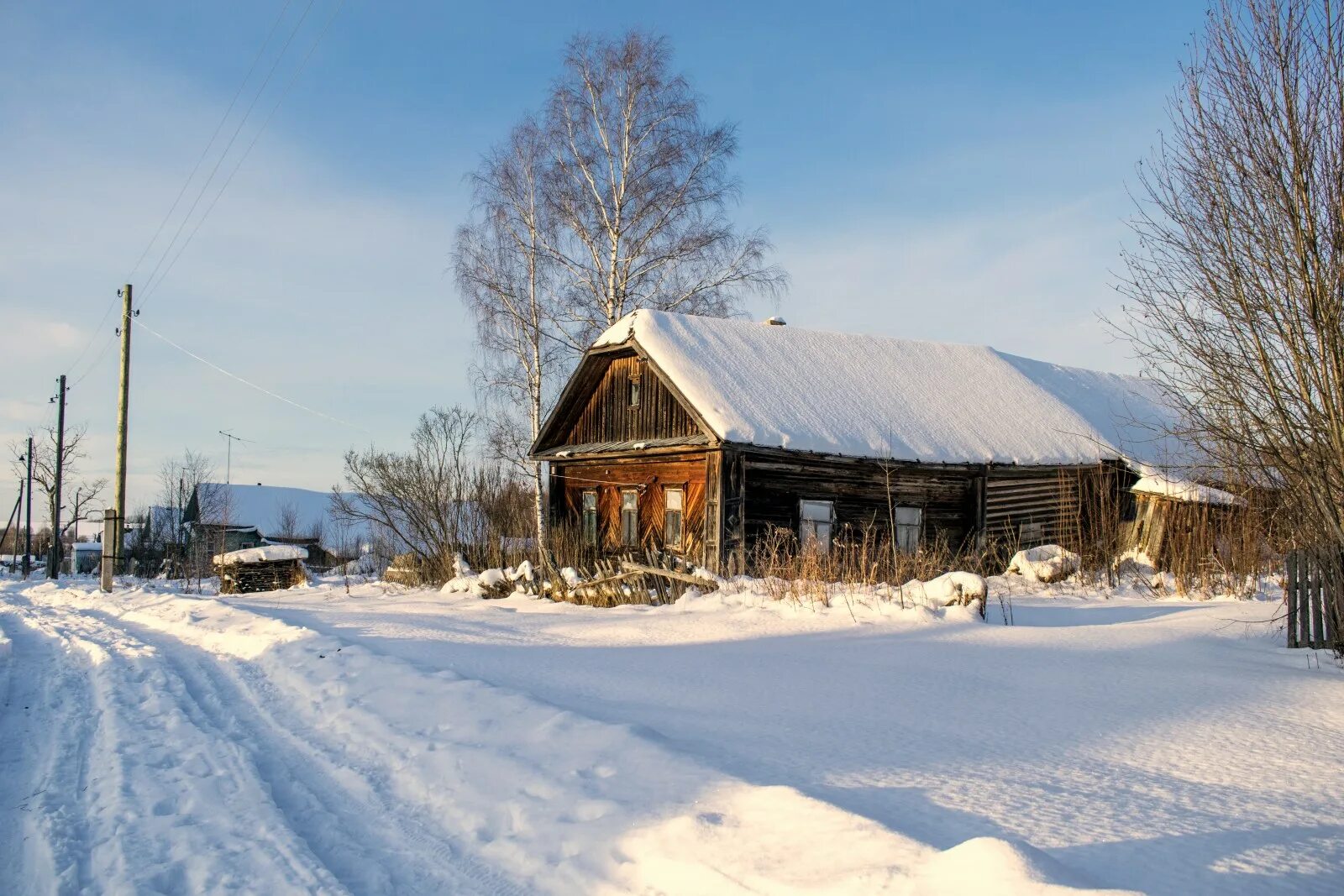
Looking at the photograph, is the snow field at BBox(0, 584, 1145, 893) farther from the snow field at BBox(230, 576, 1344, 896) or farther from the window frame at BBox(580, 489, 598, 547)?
the window frame at BBox(580, 489, 598, 547)

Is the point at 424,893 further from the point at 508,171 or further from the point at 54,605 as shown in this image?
the point at 508,171

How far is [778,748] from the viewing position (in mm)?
4383

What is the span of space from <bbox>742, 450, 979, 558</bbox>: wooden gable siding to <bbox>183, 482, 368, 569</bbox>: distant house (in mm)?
32091

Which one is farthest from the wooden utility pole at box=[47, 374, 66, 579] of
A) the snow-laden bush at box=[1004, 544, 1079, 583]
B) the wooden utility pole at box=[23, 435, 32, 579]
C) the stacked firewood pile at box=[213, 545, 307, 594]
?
the snow-laden bush at box=[1004, 544, 1079, 583]

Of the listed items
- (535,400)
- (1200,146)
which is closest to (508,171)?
(535,400)

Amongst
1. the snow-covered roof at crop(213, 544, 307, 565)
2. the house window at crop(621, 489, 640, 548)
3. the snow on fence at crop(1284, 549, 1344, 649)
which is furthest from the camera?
the snow-covered roof at crop(213, 544, 307, 565)

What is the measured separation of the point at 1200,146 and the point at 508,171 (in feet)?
58.4

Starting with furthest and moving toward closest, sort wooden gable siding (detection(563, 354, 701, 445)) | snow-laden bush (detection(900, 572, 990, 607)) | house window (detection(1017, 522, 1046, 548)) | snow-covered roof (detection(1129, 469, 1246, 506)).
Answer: house window (detection(1017, 522, 1046, 548)) → wooden gable siding (detection(563, 354, 701, 445)) → snow-covered roof (detection(1129, 469, 1246, 506)) → snow-laden bush (detection(900, 572, 990, 607))

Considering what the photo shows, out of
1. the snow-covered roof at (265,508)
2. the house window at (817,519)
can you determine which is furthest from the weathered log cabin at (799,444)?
the snow-covered roof at (265,508)

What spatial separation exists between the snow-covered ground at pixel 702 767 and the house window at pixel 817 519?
27.2 feet

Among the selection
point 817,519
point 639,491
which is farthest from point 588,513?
point 817,519

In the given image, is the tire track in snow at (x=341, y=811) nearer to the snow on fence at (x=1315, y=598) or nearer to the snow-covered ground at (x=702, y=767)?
the snow-covered ground at (x=702, y=767)

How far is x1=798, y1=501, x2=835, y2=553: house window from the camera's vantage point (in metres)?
16.7

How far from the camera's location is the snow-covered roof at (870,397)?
16.2m
